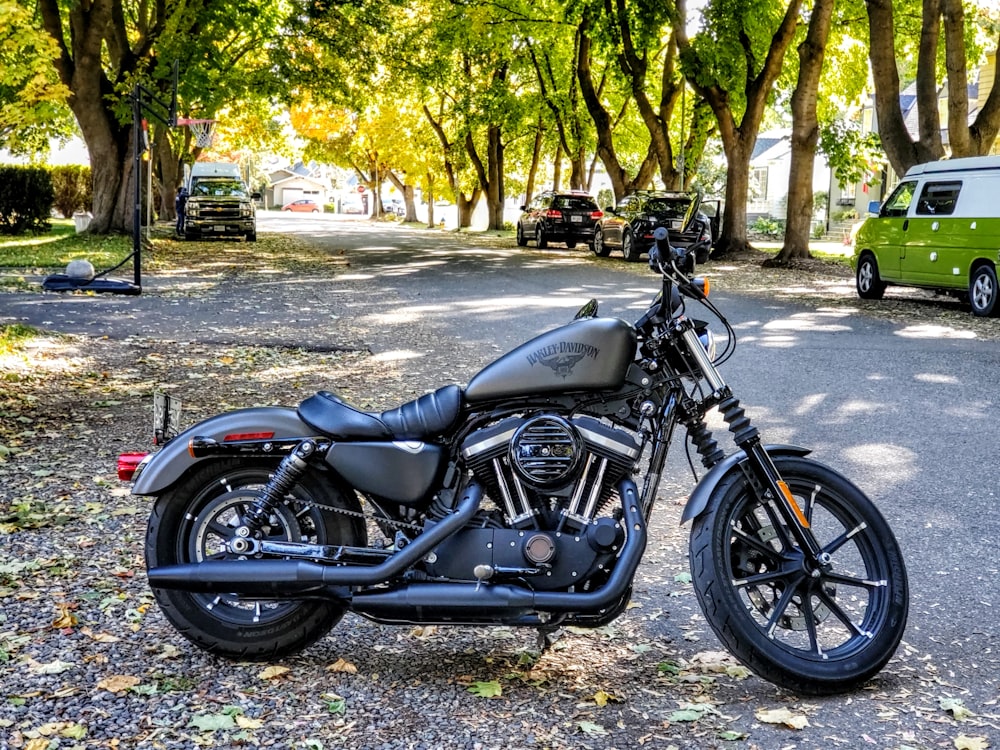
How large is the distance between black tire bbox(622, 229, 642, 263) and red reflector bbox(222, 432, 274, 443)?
2341 cm

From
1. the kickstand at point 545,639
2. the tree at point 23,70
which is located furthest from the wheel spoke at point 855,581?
the tree at point 23,70

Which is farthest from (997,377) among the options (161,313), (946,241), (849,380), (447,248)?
(447,248)

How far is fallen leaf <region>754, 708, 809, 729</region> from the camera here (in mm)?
3833

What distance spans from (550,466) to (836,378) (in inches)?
285

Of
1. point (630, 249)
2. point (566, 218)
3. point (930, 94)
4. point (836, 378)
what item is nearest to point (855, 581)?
point (836, 378)

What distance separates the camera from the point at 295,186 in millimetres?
156000

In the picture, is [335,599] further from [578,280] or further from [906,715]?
[578,280]

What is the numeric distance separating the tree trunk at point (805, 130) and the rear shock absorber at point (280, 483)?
22.0 m

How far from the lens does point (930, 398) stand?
383 inches

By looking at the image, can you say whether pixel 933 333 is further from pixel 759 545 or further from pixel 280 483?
pixel 280 483

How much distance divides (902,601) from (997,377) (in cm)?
735

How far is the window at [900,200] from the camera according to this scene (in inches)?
720

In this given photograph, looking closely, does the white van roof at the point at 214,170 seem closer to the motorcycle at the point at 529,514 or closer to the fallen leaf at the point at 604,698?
the motorcycle at the point at 529,514

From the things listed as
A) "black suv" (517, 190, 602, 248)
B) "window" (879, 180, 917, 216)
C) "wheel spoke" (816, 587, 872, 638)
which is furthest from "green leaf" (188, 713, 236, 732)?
"black suv" (517, 190, 602, 248)
